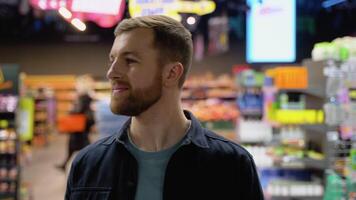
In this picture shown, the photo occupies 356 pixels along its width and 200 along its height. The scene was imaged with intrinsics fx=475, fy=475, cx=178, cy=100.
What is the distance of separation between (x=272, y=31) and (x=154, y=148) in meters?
5.40

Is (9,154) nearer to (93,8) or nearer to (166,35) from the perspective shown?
(93,8)

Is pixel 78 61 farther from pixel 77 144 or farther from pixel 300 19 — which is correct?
pixel 77 144

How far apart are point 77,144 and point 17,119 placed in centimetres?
108

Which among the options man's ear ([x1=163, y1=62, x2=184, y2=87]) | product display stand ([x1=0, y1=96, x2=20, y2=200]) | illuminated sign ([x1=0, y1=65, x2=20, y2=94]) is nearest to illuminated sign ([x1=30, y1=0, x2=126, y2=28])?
illuminated sign ([x1=0, y1=65, x2=20, y2=94])

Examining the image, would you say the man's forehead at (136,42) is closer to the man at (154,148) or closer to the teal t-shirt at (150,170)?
the man at (154,148)

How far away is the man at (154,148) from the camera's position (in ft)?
5.33

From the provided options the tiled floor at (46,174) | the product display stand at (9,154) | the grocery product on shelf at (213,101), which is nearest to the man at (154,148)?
the product display stand at (9,154)

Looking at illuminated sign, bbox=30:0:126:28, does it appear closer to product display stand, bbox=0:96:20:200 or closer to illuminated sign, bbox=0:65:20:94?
illuminated sign, bbox=0:65:20:94

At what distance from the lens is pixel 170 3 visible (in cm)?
449

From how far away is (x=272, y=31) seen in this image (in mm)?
6770

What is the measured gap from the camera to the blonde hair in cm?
167

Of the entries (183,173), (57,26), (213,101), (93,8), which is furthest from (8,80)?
(57,26)

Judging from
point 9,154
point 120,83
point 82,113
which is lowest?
point 9,154

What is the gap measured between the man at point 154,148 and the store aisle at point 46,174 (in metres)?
6.30
